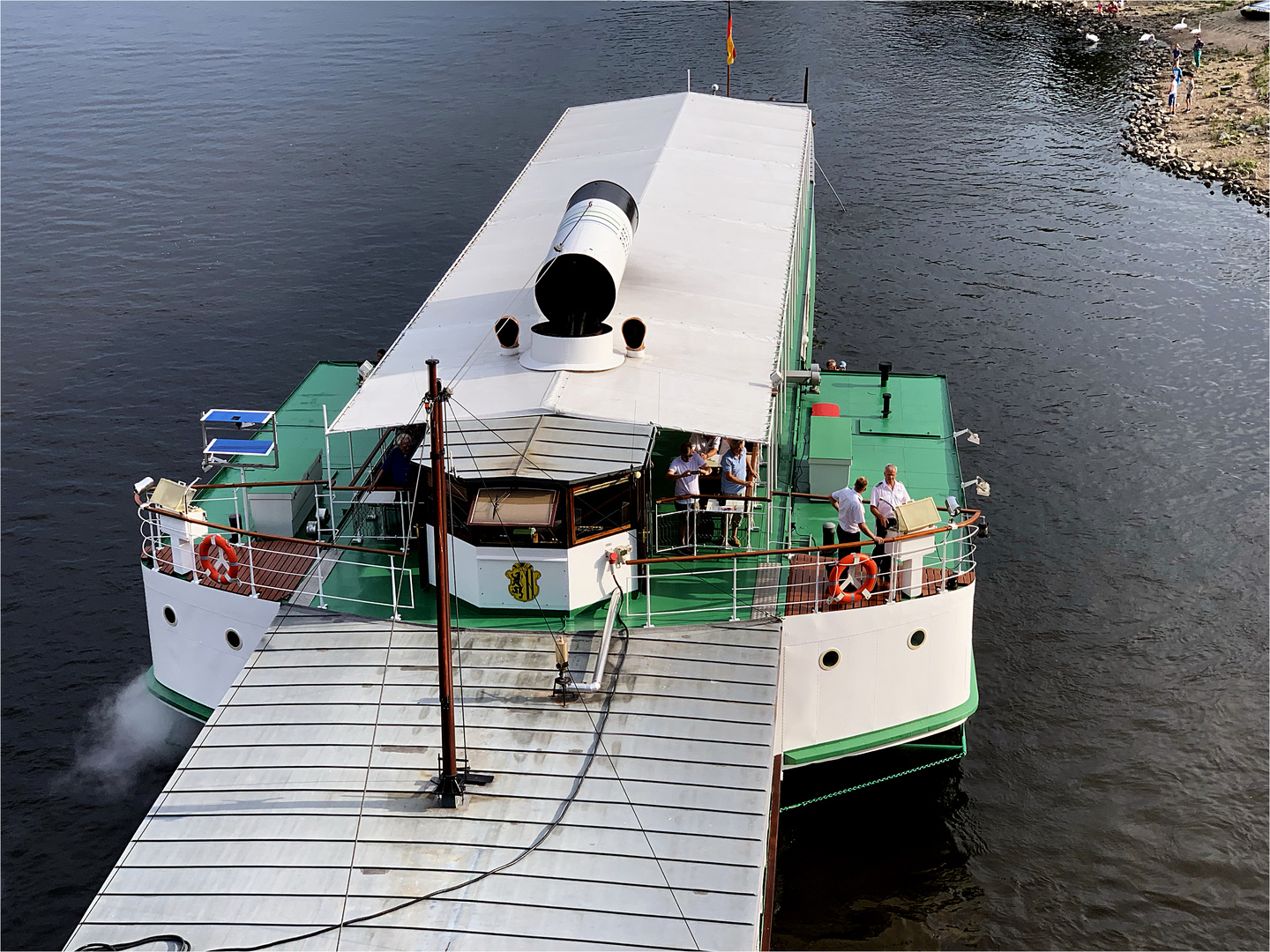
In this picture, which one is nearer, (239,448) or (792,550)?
(792,550)

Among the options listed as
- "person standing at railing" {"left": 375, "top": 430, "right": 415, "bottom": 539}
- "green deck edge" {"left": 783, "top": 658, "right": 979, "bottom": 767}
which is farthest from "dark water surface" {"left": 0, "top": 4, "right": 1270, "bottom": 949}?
"person standing at railing" {"left": 375, "top": 430, "right": 415, "bottom": 539}

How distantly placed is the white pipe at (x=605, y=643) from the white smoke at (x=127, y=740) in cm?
974

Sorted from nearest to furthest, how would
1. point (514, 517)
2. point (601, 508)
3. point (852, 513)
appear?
1. point (514, 517)
2. point (601, 508)
3. point (852, 513)

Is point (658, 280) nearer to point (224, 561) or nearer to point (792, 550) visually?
point (792, 550)

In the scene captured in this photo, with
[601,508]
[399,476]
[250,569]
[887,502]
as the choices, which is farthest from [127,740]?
[887,502]

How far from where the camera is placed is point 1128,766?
25.2 meters

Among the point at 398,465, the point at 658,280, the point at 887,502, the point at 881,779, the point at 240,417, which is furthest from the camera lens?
the point at 240,417

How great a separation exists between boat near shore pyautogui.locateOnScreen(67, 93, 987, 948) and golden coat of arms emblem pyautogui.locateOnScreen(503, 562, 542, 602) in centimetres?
9

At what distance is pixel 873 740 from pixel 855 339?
2331cm

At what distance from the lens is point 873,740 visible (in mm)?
21109

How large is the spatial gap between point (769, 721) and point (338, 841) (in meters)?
6.12

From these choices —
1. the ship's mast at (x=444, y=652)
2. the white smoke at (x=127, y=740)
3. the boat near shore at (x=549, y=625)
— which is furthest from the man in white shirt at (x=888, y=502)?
the white smoke at (x=127, y=740)

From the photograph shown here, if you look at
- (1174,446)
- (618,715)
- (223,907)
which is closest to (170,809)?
(223,907)

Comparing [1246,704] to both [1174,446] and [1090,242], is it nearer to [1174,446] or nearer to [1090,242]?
[1174,446]
